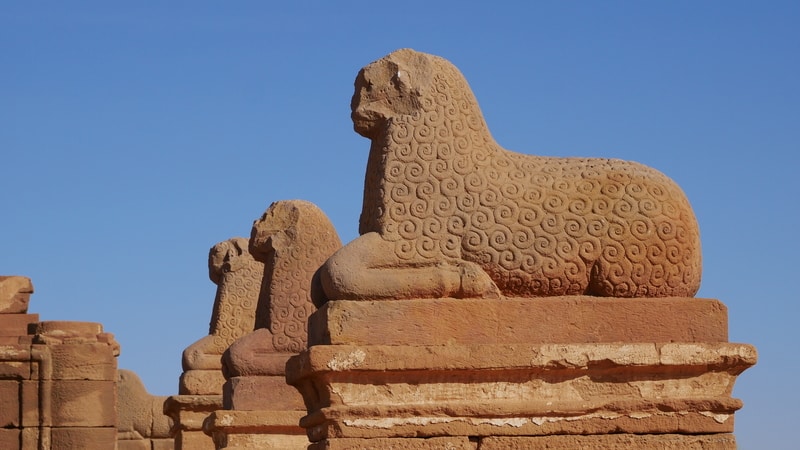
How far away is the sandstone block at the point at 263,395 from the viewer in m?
10.0

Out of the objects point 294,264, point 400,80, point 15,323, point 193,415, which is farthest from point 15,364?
point 400,80

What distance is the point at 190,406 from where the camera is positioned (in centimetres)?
1261

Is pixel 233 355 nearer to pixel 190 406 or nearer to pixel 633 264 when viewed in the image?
pixel 190 406

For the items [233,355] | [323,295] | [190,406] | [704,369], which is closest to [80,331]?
[190,406]

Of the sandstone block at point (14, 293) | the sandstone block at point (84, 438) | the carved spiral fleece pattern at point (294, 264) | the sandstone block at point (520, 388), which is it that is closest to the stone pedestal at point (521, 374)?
the sandstone block at point (520, 388)

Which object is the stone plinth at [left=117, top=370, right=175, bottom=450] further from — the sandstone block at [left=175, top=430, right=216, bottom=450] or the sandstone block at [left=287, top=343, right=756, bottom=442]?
the sandstone block at [left=287, top=343, right=756, bottom=442]

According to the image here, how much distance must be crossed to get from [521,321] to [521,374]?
0.29 meters

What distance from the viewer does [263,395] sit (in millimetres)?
10047

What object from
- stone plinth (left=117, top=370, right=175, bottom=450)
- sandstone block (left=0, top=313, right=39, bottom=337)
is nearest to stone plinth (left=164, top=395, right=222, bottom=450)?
sandstone block (left=0, top=313, right=39, bottom=337)

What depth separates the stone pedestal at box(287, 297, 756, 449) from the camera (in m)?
6.79

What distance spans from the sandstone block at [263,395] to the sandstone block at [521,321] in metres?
2.91

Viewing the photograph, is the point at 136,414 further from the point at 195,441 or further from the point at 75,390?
the point at 195,441

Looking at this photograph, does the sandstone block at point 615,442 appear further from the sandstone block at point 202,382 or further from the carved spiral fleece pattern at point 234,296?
the sandstone block at point 202,382

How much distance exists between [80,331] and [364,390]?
898 centimetres
